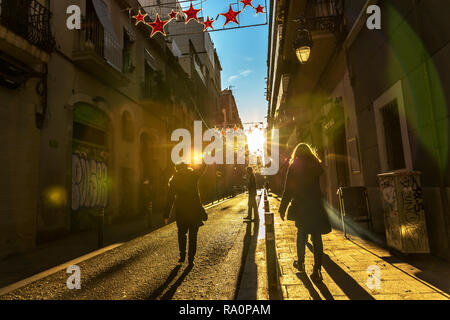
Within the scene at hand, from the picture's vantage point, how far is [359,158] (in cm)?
764

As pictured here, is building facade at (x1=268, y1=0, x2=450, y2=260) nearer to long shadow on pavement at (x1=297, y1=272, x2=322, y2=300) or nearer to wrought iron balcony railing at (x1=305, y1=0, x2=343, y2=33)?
wrought iron balcony railing at (x1=305, y1=0, x2=343, y2=33)

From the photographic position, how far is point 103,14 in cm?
1076

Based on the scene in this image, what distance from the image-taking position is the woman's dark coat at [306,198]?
371 centimetres

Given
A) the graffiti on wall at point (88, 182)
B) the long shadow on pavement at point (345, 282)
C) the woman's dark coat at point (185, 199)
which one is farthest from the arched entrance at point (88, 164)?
the long shadow on pavement at point (345, 282)

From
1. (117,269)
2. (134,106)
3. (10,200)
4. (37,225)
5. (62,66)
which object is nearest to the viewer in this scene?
(117,269)

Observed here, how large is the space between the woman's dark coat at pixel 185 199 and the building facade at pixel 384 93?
3.44 meters

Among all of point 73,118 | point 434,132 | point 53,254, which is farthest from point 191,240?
point 73,118

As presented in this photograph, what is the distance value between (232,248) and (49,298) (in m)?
3.37

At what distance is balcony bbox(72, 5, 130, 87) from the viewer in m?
9.12

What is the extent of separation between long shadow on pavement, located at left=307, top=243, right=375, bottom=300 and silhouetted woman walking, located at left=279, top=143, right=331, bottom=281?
28cm

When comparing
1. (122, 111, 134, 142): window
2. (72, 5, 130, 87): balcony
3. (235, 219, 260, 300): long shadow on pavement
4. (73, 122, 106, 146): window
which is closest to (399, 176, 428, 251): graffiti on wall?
Result: (235, 219, 260, 300): long shadow on pavement

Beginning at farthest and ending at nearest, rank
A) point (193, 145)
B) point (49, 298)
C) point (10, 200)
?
1. point (193, 145)
2. point (10, 200)
3. point (49, 298)
